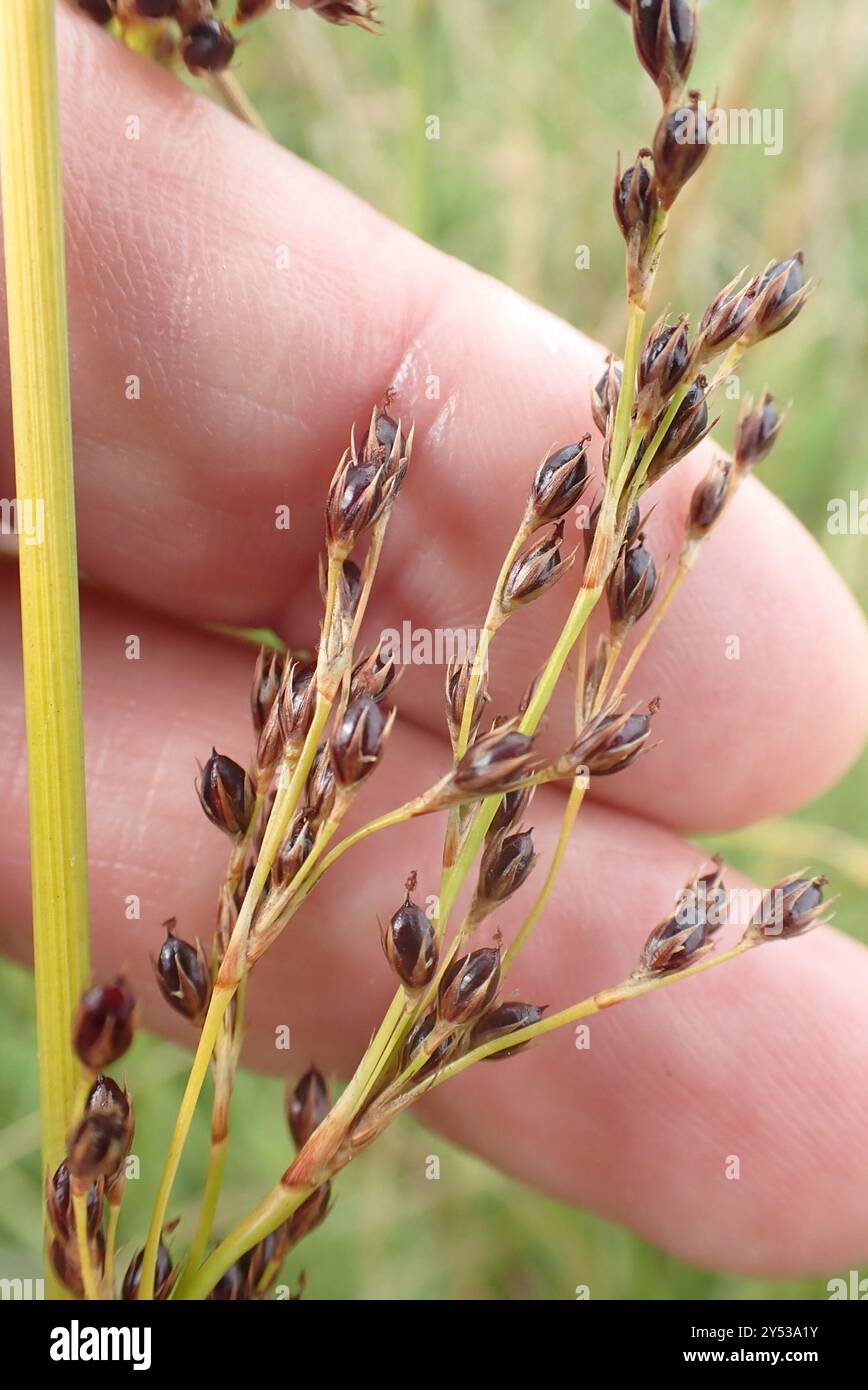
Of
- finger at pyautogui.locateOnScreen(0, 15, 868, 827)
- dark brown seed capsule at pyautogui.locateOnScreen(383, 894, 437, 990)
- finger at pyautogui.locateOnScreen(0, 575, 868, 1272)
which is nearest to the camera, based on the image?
dark brown seed capsule at pyautogui.locateOnScreen(383, 894, 437, 990)

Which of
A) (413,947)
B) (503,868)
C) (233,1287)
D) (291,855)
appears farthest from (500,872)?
(233,1287)

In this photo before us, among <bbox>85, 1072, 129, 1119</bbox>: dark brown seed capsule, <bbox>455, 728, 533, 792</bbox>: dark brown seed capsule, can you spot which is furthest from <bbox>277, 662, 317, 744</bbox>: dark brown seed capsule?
<bbox>85, 1072, 129, 1119</bbox>: dark brown seed capsule

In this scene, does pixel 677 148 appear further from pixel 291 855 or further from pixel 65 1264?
pixel 65 1264

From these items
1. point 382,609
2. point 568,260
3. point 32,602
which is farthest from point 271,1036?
point 568,260

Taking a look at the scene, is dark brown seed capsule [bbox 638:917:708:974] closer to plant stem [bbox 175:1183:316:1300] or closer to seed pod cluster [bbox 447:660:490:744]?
seed pod cluster [bbox 447:660:490:744]

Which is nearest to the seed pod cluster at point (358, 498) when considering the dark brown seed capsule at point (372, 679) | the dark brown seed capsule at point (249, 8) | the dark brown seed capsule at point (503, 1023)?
the dark brown seed capsule at point (372, 679)

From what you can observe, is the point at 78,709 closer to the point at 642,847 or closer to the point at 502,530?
the point at 502,530
